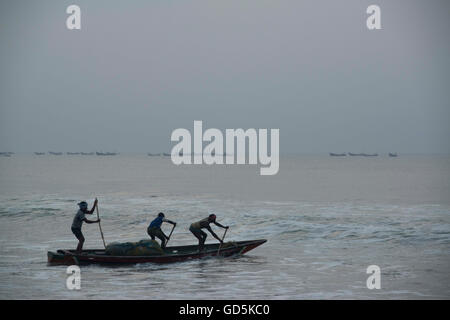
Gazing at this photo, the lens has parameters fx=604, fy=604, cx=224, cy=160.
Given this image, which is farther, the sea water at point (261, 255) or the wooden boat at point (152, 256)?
the wooden boat at point (152, 256)

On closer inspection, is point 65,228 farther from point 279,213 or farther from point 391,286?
point 391,286

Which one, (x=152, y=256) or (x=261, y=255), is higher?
(x=152, y=256)

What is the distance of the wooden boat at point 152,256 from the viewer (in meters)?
19.2

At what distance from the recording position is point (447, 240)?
89.9 feet

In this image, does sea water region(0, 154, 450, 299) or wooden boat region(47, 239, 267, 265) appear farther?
wooden boat region(47, 239, 267, 265)

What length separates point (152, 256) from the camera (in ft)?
65.2

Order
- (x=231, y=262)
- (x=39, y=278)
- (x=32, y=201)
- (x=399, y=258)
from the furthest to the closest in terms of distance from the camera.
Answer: (x=32, y=201), (x=399, y=258), (x=231, y=262), (x=39, y=278)

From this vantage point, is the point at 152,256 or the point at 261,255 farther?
the point at 261,255

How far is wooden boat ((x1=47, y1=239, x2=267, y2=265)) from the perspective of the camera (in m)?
19.2

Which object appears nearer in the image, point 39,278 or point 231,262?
point 39,278
